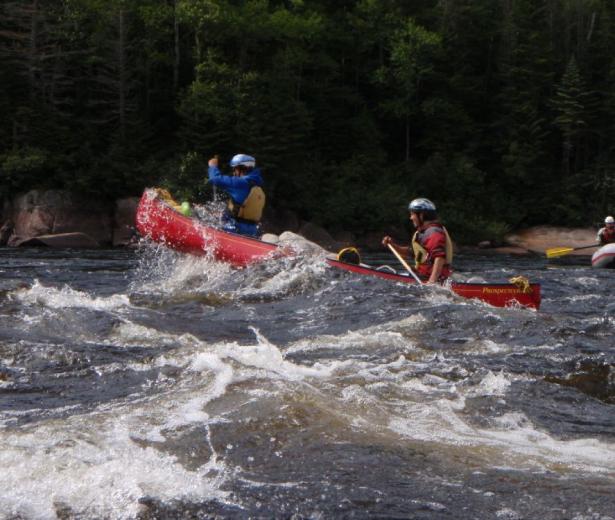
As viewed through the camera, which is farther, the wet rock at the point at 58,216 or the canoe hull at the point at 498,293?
the wet rock at the point at 58,216

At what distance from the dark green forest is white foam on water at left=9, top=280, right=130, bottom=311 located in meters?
19.4

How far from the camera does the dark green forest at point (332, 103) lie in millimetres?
31672

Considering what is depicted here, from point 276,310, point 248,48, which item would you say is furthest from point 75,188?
point 276,310

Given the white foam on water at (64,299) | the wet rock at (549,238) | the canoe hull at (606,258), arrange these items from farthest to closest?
the wet rock at (549,238)
the canoe hull at (606,258)
the white foam on water at (64,299)

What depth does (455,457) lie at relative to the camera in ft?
16.6

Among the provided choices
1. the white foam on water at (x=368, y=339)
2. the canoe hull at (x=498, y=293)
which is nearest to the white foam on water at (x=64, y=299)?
the white foam on water at (x=368, y=339)

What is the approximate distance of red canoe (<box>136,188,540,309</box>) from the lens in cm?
1054

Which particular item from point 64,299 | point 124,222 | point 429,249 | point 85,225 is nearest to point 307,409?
point 64,299

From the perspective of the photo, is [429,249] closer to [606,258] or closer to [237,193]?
[237,193]

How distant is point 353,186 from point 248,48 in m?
6.89

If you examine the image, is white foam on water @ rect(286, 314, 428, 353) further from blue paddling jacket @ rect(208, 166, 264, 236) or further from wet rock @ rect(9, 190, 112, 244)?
wet rock @ rect(9, 190, 112, 244)

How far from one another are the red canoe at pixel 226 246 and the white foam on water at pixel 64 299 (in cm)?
170

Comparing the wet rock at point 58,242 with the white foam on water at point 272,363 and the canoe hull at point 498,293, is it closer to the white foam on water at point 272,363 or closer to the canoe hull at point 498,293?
the canoe hull at point 498,293

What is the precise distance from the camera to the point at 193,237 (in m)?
12.3
